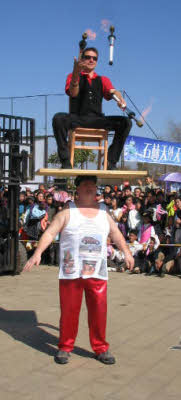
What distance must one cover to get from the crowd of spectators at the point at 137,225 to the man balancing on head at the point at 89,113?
3837mm

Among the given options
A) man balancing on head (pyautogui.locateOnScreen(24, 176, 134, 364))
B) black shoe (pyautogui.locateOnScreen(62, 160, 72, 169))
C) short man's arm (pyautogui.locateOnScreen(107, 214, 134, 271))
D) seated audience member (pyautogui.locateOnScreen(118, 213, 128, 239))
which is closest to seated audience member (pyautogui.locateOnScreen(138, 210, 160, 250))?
seated audience member (pyautogui.locateOnScreen(118, 213, 128, 239))

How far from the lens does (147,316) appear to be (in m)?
6.46

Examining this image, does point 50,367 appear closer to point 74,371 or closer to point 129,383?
point 74,371

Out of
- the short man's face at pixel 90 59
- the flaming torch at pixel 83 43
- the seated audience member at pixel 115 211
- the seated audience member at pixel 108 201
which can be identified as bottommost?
the seated audience member at pixel 115 211

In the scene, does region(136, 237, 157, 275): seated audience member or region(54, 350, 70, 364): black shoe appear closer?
region(54, 350, 70, 364): black shoe

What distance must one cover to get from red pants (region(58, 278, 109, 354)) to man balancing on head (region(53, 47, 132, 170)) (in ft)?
4.38

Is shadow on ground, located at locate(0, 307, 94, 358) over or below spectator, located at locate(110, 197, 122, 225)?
below

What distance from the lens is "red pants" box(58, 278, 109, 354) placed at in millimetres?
4609

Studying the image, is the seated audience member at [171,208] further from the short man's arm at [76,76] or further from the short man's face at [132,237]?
the short man's arm at [76,76]

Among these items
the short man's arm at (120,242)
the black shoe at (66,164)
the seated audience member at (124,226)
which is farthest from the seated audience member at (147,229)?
the short man's arm at (120,242)

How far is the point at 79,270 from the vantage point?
460cm

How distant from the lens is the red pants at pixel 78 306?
4.61m

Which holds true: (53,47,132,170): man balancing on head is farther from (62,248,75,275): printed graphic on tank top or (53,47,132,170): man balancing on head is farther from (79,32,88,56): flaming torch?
(62,248,75,275): printed graphic on tank top

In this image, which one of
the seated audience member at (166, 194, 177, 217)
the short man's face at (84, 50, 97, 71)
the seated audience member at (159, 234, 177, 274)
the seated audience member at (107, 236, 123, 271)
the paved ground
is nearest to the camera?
the paved ground
